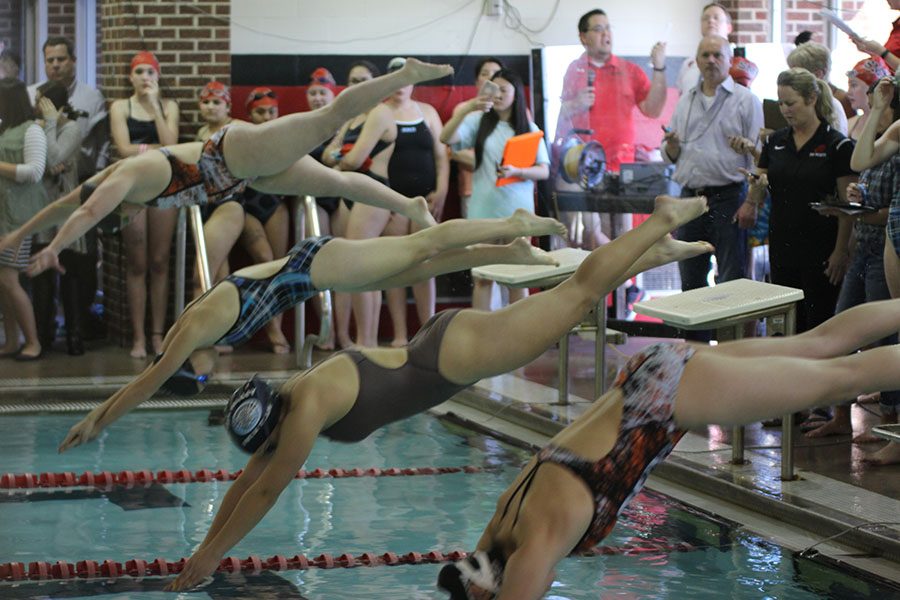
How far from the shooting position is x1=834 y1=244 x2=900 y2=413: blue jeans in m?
6.48

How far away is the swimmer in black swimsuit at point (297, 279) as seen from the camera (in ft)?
16.8

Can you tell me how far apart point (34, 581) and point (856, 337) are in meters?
3.13

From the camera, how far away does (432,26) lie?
10953 mm

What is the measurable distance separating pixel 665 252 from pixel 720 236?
8.77 feet

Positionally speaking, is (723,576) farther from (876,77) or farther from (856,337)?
(876,77)

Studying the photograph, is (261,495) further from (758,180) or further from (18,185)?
(18,185)

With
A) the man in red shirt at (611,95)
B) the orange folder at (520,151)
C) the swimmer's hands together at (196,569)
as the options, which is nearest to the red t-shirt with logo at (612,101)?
the man in red shirt at (611,95)

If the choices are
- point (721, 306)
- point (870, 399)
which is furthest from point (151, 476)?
point (870, 399)

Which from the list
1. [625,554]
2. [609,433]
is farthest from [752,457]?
[609,433]

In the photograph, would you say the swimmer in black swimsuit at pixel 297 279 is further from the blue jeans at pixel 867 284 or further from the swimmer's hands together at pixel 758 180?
the swimmer's hands together at pixel 758 180

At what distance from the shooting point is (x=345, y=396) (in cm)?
455

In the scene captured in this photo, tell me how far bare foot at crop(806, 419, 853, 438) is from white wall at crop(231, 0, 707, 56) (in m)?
4.97

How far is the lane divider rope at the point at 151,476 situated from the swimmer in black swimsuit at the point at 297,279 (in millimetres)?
1311

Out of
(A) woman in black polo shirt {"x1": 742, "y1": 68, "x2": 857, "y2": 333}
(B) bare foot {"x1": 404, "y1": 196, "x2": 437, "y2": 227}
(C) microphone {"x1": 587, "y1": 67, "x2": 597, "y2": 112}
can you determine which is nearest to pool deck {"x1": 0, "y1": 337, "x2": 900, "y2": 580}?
(A) woman in black polo shirt {"x1": 742, "y1": 68, "x2": 857, "y2": 333}
